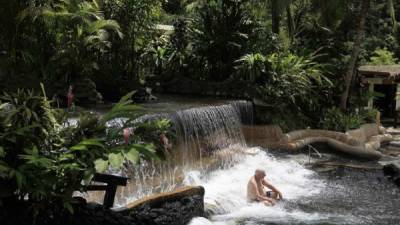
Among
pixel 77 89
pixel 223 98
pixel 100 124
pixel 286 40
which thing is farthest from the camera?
pixel 286 40

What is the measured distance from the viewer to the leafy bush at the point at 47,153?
20.0ft

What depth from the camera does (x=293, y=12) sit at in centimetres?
2405

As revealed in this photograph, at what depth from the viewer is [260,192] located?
10516 mm

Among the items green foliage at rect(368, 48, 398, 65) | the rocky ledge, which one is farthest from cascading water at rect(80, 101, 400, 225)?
green foliage at rect(368, 48, 398, 65)

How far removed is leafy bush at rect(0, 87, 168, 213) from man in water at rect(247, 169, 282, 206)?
4.08 m

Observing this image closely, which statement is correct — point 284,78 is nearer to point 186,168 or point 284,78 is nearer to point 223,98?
point 223,98

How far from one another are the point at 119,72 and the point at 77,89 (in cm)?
265

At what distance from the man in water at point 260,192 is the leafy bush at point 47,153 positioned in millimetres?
4080

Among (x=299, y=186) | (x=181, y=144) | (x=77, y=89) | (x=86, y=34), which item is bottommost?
(x=299, y=186)

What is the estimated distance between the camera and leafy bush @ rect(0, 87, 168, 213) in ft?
20.0

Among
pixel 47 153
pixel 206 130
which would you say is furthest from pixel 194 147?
pixel 47 153

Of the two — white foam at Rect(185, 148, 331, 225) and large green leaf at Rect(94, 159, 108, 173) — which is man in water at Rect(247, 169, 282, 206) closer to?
white foam at Rect(185, 148, 331, 225)

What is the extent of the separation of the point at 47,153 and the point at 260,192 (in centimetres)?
502

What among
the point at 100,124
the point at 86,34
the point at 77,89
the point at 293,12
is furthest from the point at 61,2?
the point at 293,12
